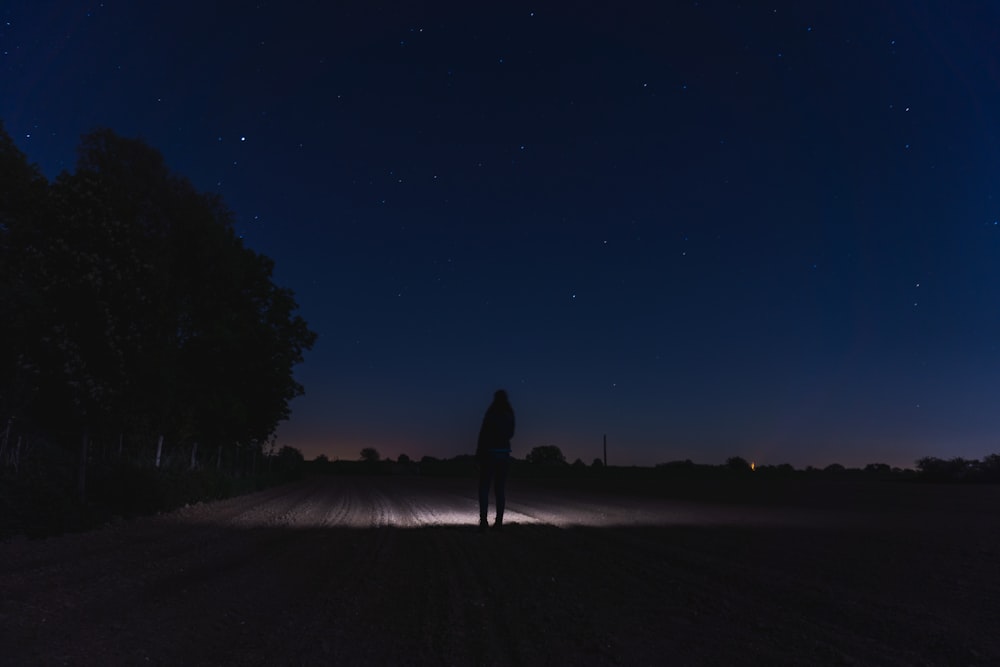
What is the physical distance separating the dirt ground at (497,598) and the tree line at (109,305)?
3234 millimetres

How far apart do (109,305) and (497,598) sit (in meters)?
10.6

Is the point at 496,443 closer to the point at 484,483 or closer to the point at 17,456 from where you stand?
the point at 484,483

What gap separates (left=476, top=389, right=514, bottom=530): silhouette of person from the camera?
12.1m

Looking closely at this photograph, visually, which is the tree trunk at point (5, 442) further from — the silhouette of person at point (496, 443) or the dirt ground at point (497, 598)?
the silhouette of person at point (496, 443)

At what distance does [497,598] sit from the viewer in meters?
6.51

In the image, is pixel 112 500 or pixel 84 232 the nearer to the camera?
pixel 84 232

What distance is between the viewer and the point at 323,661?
4613 mm

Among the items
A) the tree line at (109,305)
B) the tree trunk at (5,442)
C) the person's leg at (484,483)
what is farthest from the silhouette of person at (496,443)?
the tree trunk at (5,442)

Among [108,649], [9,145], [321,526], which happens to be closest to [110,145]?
[9,145]

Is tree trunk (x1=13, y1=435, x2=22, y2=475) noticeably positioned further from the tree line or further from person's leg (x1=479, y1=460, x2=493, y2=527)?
person's leg (x1=479, y1=460, x2=493, y2=527)

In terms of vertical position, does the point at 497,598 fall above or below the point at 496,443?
below

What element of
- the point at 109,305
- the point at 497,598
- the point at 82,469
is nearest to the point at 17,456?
the point at 82,469

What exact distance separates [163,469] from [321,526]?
7.26m

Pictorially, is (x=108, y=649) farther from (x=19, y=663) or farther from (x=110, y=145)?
(x=110, y=145)
